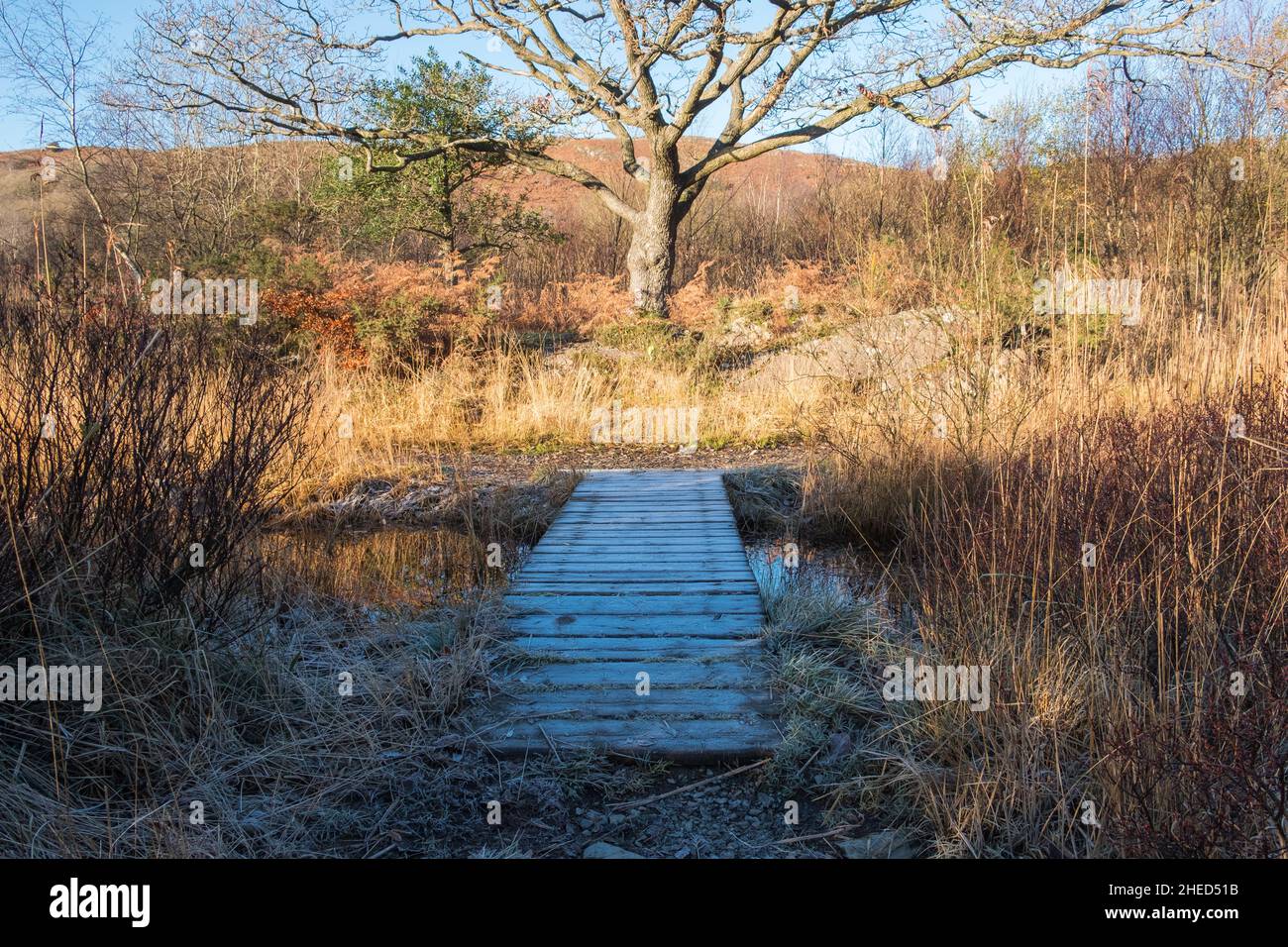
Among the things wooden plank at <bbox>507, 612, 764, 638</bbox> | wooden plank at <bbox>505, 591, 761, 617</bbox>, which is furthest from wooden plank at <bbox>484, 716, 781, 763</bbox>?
wooden plank at <bbox>505, 591, 761, 617</bbox>

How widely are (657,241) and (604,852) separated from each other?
13.2 m

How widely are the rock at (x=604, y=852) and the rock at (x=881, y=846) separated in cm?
63

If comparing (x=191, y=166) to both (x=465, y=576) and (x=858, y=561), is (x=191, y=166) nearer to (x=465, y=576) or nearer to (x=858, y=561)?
(x=465, y=576)

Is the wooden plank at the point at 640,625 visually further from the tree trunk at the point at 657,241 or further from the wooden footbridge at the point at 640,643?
the tree trunk at the point at 657,241

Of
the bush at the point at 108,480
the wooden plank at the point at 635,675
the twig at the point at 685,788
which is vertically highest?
the bush at the point at 108,480

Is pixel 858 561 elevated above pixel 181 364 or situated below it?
below

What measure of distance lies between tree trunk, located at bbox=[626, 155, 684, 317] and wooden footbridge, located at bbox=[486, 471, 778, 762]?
9373 millimetres

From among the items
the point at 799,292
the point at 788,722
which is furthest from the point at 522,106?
the point at 788,722

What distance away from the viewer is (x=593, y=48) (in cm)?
1364

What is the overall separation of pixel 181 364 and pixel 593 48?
38.4 ft

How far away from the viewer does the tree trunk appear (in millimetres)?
14836

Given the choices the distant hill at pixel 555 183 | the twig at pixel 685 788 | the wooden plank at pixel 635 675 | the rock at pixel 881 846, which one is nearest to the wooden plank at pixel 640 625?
the wooden plank at pixel 635 675

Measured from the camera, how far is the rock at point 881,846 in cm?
269

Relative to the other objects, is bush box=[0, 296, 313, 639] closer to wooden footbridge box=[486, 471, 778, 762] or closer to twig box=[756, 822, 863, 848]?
wooden footbridge box=[486, 471, 778, 762]
